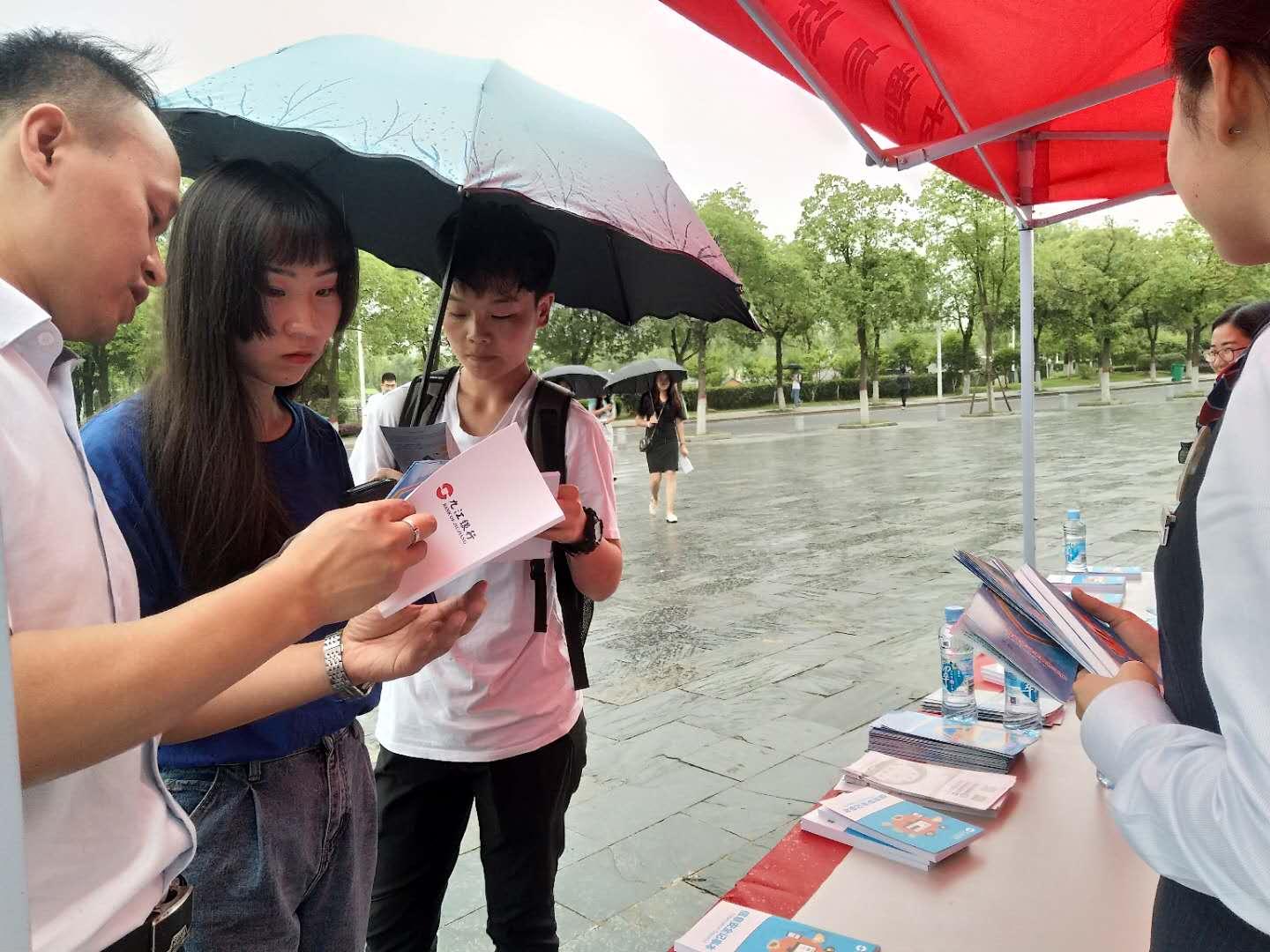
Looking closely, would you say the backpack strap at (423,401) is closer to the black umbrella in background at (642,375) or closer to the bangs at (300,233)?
the bangs at (300,233)

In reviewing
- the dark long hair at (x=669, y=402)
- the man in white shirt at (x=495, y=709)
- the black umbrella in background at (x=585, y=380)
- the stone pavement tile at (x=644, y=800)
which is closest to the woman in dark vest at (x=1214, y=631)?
the man in white shirt at (x=495, y=709)

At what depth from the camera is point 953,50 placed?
2340 millimetres

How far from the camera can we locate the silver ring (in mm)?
1001

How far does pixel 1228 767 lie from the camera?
0.84m

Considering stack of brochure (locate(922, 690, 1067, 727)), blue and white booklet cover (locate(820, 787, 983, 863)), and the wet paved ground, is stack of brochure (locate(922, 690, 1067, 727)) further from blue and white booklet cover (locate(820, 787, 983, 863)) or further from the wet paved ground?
the wet paved ground

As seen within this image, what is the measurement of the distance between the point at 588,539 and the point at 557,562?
0.15 m

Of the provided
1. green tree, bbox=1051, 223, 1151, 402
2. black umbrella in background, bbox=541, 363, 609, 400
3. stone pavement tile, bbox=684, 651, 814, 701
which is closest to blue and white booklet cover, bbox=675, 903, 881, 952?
stone pavement tile, bbox=684, 651, 814, 701

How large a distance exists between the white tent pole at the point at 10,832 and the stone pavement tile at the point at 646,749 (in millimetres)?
3481

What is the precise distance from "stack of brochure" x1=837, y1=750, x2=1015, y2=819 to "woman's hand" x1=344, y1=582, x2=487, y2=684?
3.53ft

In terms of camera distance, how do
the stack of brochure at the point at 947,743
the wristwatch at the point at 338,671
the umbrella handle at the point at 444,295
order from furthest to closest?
the stack of brochure at the point at 947,743
the umbrella handle at the point at 444,295
the wristwatch at the point at 338,671

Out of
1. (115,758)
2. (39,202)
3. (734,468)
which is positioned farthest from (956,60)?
(734,468)

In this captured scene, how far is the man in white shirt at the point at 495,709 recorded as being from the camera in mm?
1859

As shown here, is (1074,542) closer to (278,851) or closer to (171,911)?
(278,851)

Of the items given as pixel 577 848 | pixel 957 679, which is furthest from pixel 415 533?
pixel 577 848
